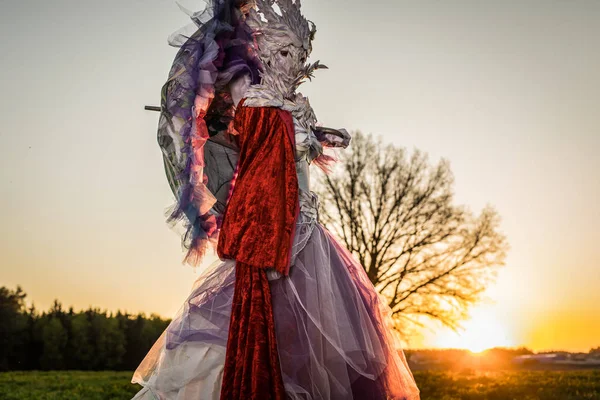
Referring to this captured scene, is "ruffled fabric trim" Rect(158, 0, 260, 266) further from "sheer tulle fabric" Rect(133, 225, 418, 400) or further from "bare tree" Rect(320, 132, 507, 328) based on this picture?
"bare tree" Rect(320, 132, 507, 328)

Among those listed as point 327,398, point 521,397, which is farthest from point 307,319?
point 521,397

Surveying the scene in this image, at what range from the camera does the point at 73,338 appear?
17922mm

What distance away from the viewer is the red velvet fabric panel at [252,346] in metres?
2.57

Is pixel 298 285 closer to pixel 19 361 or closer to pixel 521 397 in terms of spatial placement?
pixel 521 397

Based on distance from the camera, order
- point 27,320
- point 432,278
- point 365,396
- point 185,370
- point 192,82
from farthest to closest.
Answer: point 27,320
point 432,278
point 192,82
point 365,396
point 185,370

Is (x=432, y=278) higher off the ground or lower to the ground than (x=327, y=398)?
higher

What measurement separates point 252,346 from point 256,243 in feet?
1.53

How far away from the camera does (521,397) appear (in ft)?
24.2

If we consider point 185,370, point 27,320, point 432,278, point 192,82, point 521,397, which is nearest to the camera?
point 185,370

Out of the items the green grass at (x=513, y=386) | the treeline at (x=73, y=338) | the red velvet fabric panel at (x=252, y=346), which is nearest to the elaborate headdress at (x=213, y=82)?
the red velvet fabric panel at (x=252, y=346)

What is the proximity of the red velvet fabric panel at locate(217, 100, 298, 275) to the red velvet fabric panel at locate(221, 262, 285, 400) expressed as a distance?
0.10m

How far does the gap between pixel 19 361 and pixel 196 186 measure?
1664 cm

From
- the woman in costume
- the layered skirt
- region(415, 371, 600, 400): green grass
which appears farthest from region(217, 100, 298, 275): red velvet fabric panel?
region(415, 371, 600, 400): green grass

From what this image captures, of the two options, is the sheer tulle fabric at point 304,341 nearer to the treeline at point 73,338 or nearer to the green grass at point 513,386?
the green grass at point 513,386
